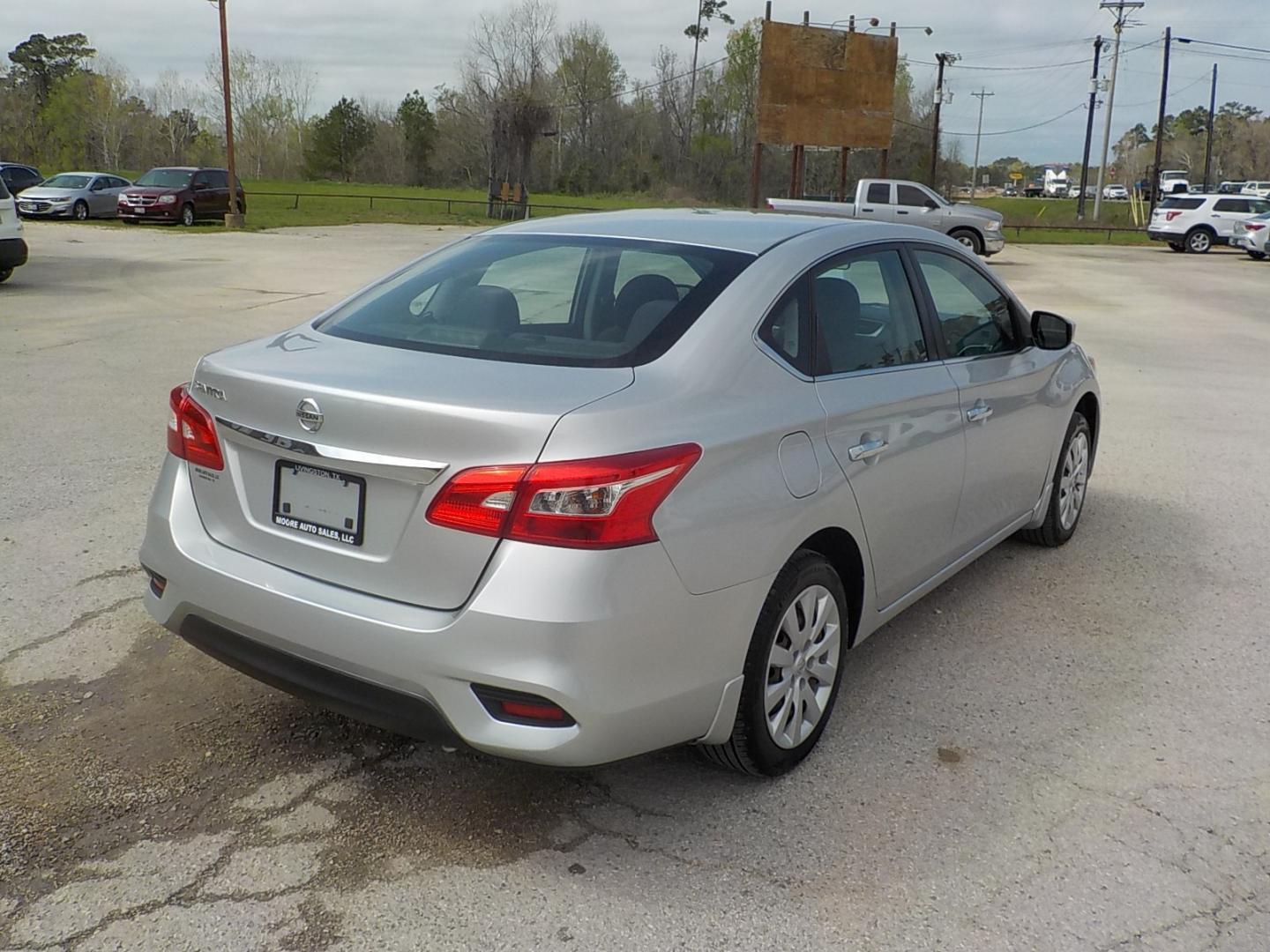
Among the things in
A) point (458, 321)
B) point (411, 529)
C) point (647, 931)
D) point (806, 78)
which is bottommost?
point (647, 931)

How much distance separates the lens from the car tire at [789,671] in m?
3.15

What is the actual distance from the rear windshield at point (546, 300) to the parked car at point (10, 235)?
13.0m

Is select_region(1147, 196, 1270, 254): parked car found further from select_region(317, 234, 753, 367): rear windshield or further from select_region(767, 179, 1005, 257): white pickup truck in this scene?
select_region(317, 234, 753, 367): rear windshield

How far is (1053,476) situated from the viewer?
538 centimetres

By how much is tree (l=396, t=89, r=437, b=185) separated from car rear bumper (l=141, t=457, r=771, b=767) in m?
90.0

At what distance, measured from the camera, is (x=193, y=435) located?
325 cm

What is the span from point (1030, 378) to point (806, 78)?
106 feet

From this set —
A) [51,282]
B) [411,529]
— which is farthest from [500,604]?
[51,282]

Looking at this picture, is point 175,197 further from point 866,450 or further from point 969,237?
point 866,450

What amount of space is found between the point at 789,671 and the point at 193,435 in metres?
1.82

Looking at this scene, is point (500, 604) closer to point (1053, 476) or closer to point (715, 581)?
point (715, 581)

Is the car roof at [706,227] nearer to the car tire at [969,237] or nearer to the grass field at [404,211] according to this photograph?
the car tire at [969,237]

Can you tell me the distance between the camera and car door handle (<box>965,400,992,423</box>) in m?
4.25

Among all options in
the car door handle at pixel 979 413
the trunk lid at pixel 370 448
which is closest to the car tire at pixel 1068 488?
the car door handle at pixel 979 413
